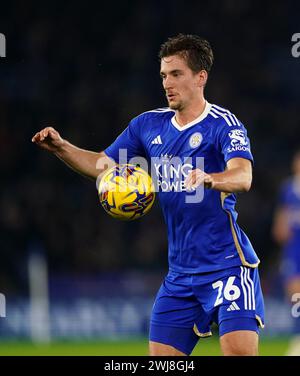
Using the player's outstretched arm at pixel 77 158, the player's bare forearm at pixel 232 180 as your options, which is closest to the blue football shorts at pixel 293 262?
the player's outstretched arm at pixel 77 158

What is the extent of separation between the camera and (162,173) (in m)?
6.09

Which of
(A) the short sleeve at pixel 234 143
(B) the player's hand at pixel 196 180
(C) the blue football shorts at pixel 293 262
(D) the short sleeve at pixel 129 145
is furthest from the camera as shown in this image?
(C) the blue football shorts at pixel 293 262

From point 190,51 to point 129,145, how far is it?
0.77m

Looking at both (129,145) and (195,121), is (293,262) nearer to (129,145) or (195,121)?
(129,145)

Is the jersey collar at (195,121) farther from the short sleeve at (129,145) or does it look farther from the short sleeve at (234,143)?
the short sleeve at (129,145)

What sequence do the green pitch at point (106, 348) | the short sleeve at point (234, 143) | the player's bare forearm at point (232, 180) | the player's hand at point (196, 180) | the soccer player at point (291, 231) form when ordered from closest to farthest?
the player's hand at point (196, 180) < the player's bare forearm at point (232, 180) < the short sleeve at point (234, 143) < the green pitch at point (106, 348) < the soccer player at point (291, 231)

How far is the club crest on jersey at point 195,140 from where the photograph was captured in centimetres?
598

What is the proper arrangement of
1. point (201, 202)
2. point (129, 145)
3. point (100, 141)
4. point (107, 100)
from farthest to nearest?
point (107, 100) → point (100, 141) → point (129, 145) → point (201, 202)

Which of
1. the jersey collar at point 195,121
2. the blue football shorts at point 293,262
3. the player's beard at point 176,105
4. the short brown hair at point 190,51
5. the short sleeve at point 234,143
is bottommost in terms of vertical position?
A: the short sleeve at point 234,143

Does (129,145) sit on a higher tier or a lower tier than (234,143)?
higher

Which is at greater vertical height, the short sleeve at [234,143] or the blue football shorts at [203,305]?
the short sleeve at [234,143]

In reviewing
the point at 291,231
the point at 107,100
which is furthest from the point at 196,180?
the point at 107,100

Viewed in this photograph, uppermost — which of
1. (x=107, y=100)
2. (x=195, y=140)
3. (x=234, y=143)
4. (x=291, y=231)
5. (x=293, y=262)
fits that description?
(x=107, y=100)

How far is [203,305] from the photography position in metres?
5.93
